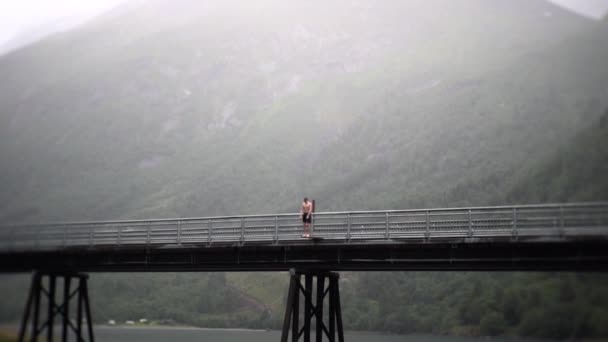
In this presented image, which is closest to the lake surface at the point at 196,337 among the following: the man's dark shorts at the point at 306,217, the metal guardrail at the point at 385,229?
the metal guardrail at the point at 385,229

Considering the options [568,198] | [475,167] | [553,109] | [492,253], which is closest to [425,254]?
[492,253]

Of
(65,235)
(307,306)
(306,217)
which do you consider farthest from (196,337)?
(306,217)

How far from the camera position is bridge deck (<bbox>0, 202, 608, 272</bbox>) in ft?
117

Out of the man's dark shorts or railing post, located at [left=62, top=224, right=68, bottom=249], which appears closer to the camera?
the man's dark shorts

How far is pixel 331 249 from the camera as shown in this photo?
39938mm

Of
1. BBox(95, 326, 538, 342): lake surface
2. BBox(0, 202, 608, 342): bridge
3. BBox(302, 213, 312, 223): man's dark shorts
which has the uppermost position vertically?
BBox(95, 326, 538, 342): lake surface

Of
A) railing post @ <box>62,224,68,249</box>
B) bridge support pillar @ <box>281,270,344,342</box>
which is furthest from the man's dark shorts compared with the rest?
railing post @ <box>62,224,68,249</box>

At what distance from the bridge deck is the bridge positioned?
0.05 metres

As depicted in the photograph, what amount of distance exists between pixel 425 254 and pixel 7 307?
2803cm

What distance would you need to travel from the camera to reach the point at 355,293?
142000 mm

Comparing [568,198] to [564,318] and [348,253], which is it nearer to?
[564,318]

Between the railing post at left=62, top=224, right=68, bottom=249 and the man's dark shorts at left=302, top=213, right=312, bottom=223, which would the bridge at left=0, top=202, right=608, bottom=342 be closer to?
the railing post at left=62, top=224, right=68, bottom=249

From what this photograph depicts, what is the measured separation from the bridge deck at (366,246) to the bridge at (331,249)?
5 centimetres

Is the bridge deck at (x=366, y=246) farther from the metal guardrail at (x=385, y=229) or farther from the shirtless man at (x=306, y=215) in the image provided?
the shirtless man at (x=306, y=215)
